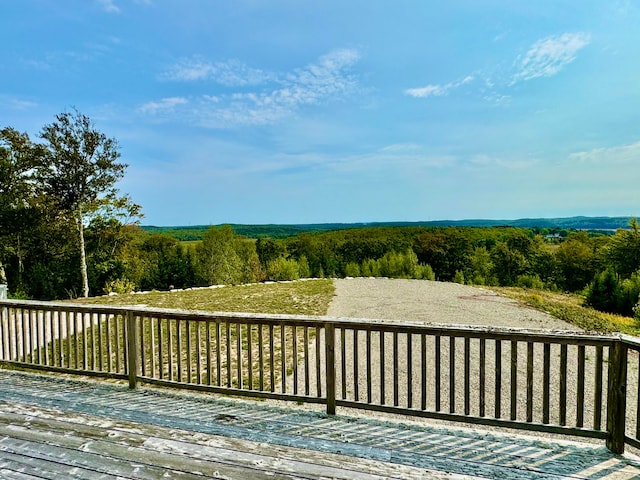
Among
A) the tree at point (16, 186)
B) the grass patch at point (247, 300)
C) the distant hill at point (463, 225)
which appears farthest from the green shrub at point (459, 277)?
the tree at point (16, 186)

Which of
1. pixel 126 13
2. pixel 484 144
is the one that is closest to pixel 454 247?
pixel 484 144

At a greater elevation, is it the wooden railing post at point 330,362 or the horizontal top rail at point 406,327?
the horizontal top rail at point 406,327

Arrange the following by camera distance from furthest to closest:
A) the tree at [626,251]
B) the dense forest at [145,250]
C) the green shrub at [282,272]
A: the tree at [626,251], the green shrub at [282,272], the dense forest at [145,250]

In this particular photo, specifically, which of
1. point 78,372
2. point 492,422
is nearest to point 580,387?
point 492,422

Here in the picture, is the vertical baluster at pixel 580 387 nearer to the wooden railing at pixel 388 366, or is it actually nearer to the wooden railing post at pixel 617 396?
the wooden railing at pixel 388 366

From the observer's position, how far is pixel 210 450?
2363mm

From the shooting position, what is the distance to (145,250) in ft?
88.7

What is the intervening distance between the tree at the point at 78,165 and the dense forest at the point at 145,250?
0.13 ft

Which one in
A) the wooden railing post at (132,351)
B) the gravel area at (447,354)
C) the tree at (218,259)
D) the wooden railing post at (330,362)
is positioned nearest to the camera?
the wooden railing post at (330,362)

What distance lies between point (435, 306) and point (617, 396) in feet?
29.5

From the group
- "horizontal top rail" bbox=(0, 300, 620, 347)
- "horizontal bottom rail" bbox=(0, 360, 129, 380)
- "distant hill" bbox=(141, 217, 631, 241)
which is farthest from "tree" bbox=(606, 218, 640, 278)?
"horizontal bottom rail" bbox=(0, 360, 129, 380)

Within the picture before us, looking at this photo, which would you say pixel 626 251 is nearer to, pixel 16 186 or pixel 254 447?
pixel 254 447

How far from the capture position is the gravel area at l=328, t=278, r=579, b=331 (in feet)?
30.6

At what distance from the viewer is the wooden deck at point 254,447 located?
6.99ft
